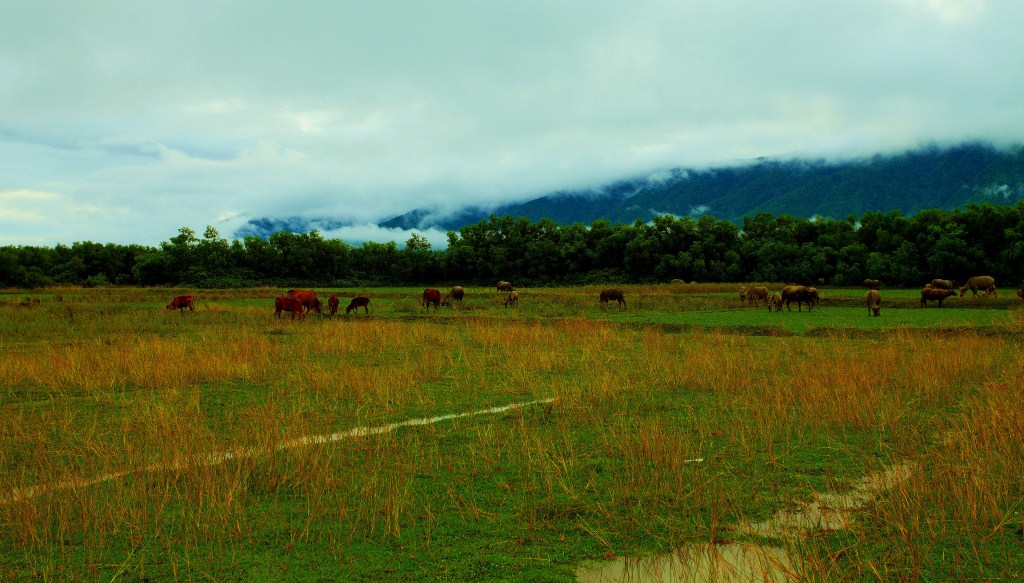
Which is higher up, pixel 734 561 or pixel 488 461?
pixel 488 461

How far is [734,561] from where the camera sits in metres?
4.68

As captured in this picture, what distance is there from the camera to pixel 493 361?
14781mm

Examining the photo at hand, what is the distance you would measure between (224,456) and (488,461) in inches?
106

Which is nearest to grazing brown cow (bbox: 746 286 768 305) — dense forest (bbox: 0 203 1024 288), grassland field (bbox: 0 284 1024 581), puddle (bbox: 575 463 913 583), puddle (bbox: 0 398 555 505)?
grassland field (bbox: 0 284 1024 581)

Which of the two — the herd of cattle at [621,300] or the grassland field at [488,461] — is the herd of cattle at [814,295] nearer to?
the herd of cattle at [621,300]

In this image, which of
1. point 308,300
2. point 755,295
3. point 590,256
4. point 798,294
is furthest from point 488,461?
point 590,256

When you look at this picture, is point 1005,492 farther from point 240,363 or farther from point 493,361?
point 240,363

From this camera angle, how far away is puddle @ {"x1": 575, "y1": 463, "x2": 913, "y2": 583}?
4395 mm

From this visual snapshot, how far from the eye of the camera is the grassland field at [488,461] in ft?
15.5

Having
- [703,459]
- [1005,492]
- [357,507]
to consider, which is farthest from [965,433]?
[357,507]

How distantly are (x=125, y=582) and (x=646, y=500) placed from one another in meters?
4.01

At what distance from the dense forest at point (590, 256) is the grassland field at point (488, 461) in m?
53.4

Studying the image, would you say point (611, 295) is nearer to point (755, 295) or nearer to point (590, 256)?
point (755, 295)

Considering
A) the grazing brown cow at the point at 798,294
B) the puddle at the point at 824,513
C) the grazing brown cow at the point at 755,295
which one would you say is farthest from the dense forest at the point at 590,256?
the puddle at the point at 824,513
